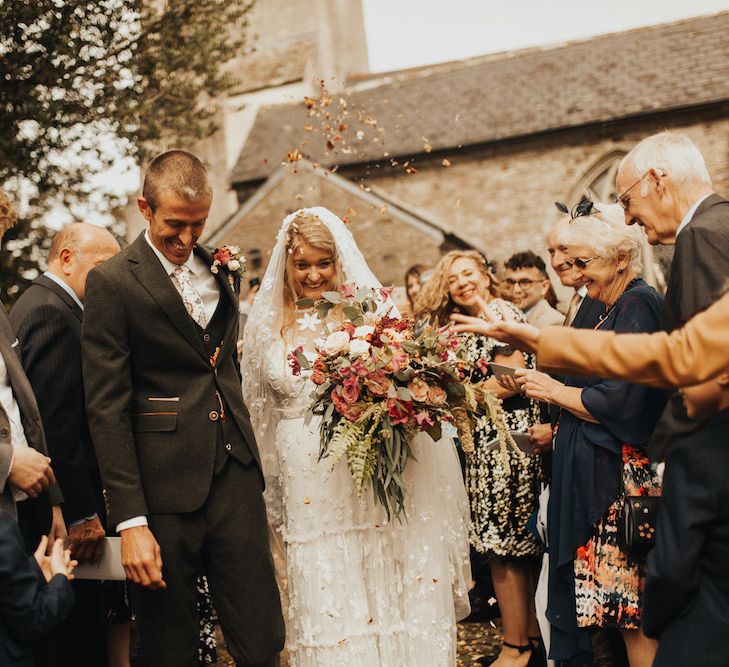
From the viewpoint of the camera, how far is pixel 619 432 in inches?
151

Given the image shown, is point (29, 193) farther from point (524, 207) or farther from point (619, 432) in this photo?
point (524, 207)

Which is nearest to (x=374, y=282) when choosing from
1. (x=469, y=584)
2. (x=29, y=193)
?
(x=469, y=584)

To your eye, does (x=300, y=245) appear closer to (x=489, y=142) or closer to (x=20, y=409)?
(x=20, y=409)

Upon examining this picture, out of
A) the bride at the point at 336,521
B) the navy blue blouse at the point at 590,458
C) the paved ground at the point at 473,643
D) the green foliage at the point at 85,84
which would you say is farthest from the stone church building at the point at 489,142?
the navy blue blouse at the point at 590,458

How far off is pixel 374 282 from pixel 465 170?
22355 millimetres

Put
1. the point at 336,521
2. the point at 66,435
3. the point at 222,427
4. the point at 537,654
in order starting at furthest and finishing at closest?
the point at 537,654 → the point at 336,521 → the point at 66,435 → the point at 222,427

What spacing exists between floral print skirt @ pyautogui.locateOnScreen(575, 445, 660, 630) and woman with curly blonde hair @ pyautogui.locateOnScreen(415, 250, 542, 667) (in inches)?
48.5

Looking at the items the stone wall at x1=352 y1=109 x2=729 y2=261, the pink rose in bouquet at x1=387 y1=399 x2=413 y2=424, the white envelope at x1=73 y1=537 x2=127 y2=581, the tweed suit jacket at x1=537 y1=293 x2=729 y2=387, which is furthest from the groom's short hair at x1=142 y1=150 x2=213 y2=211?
the stone wall at x1=352 y1=109 x2=729 y2=261

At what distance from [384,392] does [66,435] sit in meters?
1.69

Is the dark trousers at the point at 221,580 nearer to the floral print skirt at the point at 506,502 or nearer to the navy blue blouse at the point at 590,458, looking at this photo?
the navy blue blouse at the point at 590,458

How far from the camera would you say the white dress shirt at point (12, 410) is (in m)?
3.56

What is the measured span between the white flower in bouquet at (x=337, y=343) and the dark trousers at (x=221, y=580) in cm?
71

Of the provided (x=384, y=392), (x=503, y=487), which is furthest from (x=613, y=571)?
(x=503, y=487)

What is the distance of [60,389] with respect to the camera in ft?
13.6
